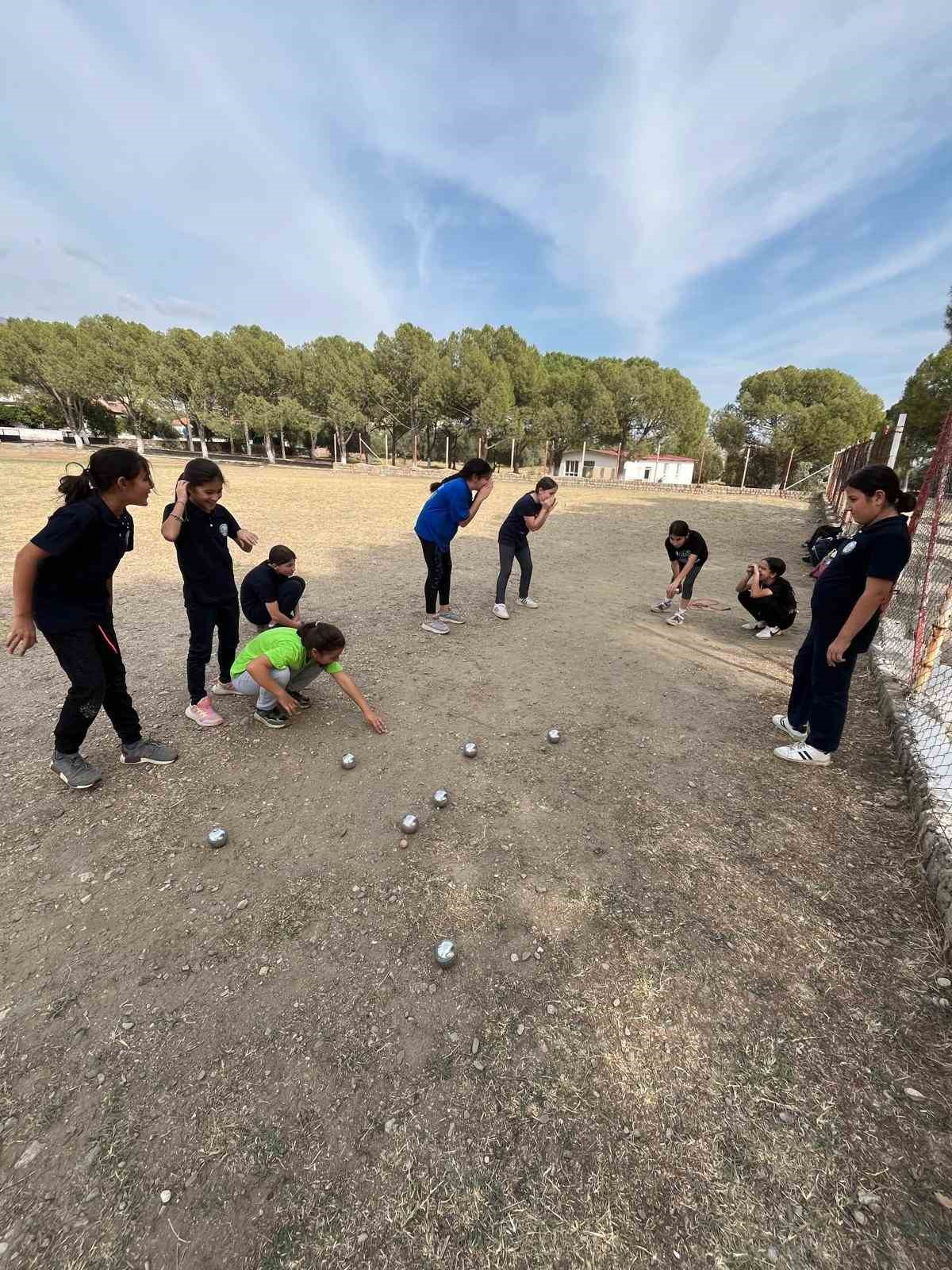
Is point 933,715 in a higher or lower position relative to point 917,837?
higher

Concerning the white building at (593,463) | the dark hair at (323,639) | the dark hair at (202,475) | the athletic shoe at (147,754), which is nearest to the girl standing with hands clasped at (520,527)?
the dark hair at (323,639)

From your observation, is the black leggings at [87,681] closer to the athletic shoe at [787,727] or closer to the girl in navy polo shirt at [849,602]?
the girl in navy polo shirt at [849,602]

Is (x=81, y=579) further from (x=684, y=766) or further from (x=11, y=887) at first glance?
(x=684, y=766)

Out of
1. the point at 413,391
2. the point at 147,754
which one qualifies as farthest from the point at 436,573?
the point at 413,391

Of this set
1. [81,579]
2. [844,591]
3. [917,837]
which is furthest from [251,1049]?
[844,591]

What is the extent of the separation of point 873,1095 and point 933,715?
3.45 meters

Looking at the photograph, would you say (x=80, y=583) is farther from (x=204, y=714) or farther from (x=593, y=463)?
(x=593, y=463)

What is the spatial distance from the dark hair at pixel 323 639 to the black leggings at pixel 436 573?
2638 mm

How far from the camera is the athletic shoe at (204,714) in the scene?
4.46m

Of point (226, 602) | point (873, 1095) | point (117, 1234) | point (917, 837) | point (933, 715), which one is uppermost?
point (226, 602)

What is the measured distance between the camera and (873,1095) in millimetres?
2045

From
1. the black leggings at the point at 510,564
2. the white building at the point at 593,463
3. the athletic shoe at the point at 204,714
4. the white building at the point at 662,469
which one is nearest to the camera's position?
the athletic shoe at the point at 204,714

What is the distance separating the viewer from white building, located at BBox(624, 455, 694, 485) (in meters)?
55.5

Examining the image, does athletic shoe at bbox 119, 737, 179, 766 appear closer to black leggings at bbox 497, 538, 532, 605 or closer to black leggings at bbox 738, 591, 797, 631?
black leggings at bbox 497, 538, 532, 605
